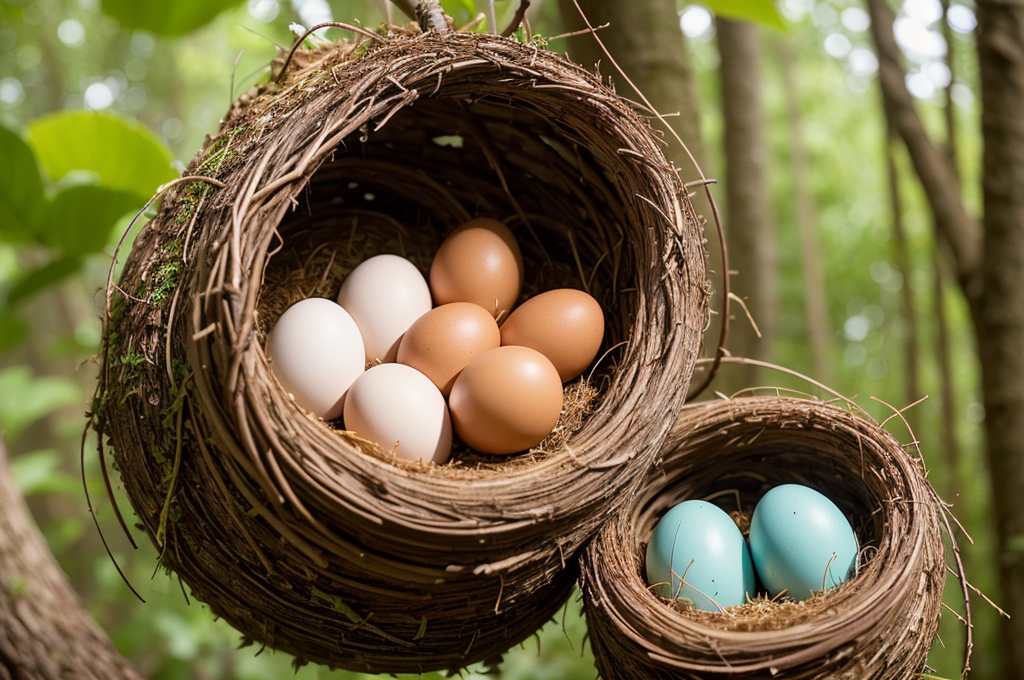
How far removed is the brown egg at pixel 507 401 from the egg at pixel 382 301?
0.47 feet

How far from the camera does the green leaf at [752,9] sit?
99 cm

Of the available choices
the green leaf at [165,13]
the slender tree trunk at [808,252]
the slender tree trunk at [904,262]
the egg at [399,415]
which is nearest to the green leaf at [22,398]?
the green leaf at [165,13]

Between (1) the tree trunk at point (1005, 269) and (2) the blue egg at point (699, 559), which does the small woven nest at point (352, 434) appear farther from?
(1) the tree trunk at point (1005, 269)

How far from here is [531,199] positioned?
0.98 meters

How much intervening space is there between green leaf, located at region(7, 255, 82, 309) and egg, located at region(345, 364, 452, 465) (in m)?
1.55

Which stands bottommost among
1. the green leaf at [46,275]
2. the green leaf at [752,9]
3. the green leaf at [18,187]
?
the green leaf at [752,9]

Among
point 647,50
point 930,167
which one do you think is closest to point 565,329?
point 647,50

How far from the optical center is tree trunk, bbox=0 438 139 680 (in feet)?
3.65

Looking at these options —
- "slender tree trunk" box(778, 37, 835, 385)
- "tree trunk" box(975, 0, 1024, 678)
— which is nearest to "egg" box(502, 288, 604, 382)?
"tree trunk" box(975, 0, 1024, 678)

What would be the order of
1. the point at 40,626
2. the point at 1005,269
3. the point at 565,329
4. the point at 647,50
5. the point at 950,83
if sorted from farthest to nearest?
the point at 950,83, the point at 1005,269, the point at 40,626, the point at 647,50, the point at 565,329

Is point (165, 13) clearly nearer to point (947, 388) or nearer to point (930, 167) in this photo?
point (930, 167)

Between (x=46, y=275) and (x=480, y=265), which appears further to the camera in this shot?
(x=46, y=275)

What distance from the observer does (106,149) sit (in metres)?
1.72

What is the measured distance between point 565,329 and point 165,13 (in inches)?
55.9
